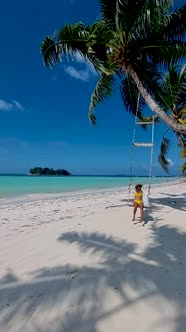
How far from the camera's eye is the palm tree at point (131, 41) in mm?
8039

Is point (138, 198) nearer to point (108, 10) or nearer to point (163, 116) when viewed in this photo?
point (163, 116)

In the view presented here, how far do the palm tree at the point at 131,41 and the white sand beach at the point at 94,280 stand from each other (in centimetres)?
338

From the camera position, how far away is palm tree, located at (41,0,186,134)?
8.04 m

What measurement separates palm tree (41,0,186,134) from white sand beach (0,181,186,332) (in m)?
3.38

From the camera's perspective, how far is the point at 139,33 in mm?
8352

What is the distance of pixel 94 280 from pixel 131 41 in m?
7.22

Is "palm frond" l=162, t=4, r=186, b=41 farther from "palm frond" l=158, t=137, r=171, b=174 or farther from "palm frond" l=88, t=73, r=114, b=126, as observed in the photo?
"palm frond" l=158, t=137, r=171, b=174

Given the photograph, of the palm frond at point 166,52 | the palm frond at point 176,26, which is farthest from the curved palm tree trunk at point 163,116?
the palm frond at point 176,26

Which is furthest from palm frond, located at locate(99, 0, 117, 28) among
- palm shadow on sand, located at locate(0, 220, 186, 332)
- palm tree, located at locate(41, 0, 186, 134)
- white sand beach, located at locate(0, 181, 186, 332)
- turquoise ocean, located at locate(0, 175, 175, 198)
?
turquoise ocean, located at locate(0, 175, 175, 198)

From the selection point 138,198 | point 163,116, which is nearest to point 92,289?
point 138,198

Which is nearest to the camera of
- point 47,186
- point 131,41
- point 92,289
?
point 92,289

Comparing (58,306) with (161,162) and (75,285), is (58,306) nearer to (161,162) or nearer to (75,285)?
(75,285)

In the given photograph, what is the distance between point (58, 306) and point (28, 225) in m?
5.26

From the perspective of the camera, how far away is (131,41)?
340 inches
